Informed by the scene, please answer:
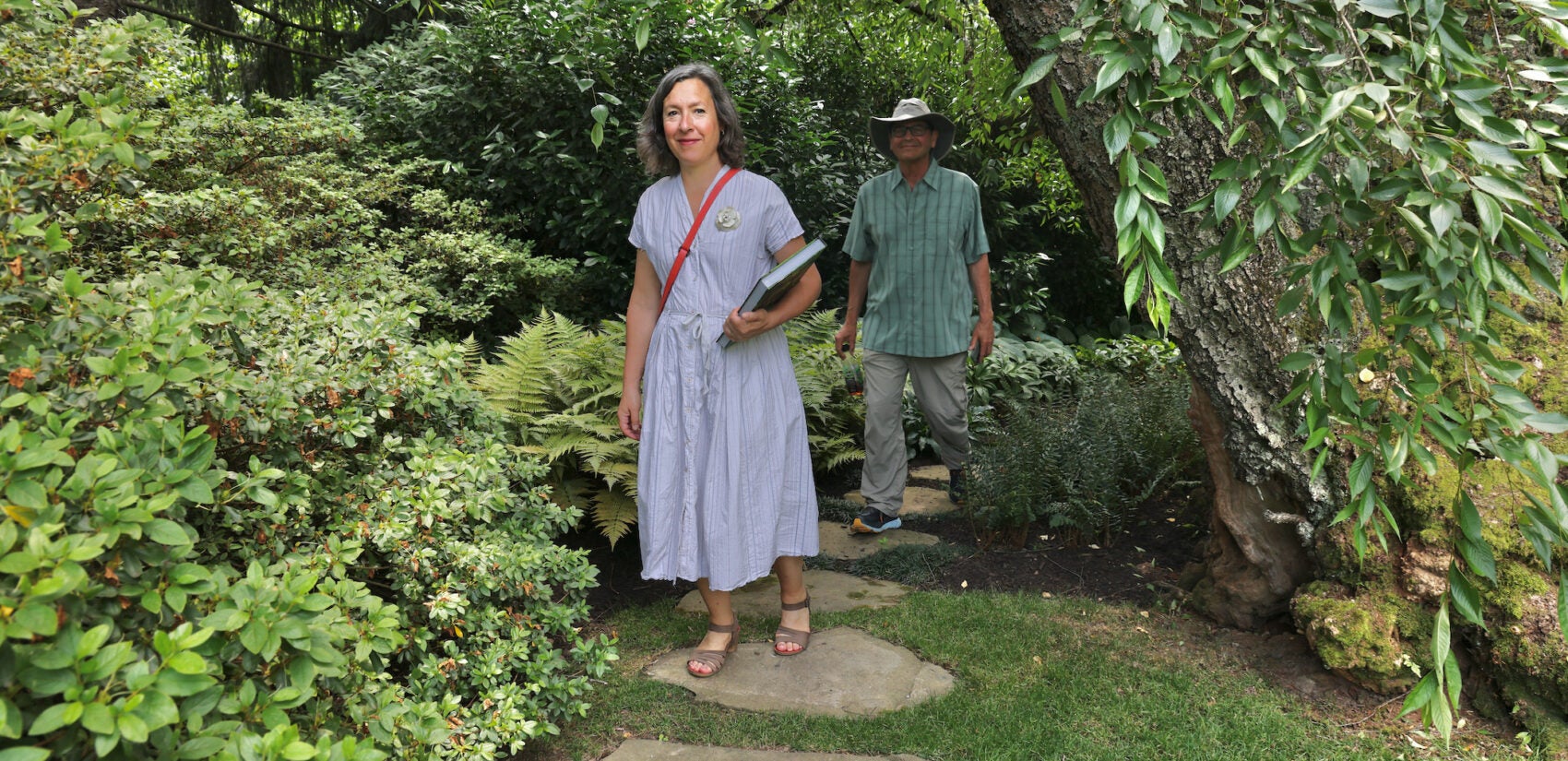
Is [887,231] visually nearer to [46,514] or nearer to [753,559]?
[753,559]

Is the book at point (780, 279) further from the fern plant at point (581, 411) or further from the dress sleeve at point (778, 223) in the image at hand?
the fern plant at point (581, 411)

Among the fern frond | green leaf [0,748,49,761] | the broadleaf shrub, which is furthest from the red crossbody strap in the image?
green leaf [0,748,49,761]

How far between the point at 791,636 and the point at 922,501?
223 cm

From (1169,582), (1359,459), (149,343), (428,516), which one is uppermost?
(149,343)

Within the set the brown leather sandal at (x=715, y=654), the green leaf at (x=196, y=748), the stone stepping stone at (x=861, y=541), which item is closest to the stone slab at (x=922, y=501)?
the stone stepping stone at (x=861, y=541)

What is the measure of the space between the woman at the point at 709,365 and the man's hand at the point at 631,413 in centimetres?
13

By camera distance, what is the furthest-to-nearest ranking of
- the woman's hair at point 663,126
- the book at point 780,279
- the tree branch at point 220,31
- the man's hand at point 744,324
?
the tree branch at point 220,31 < the woman's hair at point 663,126 < the man's hand at point 744,324 < the book at point 780,279

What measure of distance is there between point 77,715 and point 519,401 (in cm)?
370

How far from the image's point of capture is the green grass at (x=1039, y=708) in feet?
→ 9.54

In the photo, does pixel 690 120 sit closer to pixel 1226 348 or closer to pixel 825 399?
pixel 1226 348

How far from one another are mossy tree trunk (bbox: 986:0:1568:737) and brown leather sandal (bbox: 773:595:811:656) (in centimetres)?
159

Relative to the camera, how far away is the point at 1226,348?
10.7ft

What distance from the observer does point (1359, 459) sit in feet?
5.32

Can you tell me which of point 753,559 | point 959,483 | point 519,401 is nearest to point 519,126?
point 519,401
